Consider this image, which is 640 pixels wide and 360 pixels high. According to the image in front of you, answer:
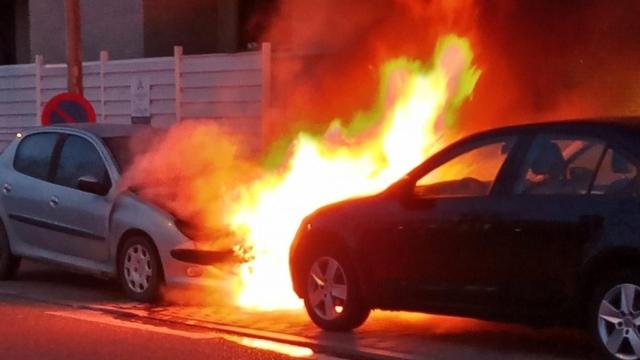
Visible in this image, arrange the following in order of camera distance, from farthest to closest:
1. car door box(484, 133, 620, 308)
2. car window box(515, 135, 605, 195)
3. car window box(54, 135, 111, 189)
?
car window box(54, 135, 111, 189), car window box(515, 135, 605, 195), car door box(484, 133, 620, 308)

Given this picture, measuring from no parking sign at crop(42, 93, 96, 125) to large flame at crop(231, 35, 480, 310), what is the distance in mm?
3036

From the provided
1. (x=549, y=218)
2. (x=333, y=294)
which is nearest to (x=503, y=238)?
(x=549, y=218)

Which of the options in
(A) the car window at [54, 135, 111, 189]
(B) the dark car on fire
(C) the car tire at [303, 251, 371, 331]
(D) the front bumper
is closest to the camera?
(B) the dark car on fire

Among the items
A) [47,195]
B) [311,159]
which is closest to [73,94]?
[47,195]

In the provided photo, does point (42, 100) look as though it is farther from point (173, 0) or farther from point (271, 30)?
point (271, 30)

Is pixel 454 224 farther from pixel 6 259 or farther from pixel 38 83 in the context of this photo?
pixel 38 83

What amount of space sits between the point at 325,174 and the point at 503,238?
3.13 meters

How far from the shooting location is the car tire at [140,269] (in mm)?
10766

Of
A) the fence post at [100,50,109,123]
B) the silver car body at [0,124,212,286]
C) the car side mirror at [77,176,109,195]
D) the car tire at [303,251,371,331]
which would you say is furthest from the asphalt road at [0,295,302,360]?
the fence post at [100,50,109,123]

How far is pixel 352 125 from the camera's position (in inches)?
548

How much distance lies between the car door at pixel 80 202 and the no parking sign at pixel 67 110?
1.65 metres

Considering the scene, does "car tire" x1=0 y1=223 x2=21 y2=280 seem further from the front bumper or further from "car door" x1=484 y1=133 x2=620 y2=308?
"car door" x1=484 y1=133 x2=620 y2=308

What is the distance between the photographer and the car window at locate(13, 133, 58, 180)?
12.2 m

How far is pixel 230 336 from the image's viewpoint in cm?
934
